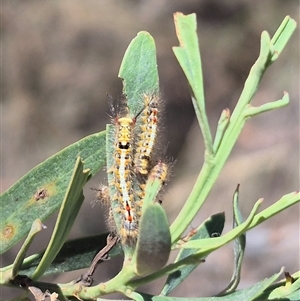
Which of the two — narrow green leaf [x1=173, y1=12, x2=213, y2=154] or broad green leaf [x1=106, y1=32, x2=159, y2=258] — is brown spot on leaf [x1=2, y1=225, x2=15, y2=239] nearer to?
broad green leaf [x1=106, y1=32, x2=159, y2=258]

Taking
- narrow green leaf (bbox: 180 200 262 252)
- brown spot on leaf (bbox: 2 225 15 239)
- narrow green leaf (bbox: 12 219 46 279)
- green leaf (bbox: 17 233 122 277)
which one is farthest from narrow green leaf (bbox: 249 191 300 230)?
brown spot on leaf (bbox: 2 225 15 239)

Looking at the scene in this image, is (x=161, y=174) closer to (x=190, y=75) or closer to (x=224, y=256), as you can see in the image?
(x=190, y=75)

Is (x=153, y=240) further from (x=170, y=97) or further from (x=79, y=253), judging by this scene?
(x=170, y=97)

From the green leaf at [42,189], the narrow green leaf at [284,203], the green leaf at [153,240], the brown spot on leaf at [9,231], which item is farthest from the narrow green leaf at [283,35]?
the brown spot on leaf at [9,231]

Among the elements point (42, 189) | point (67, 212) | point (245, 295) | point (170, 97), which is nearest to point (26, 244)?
point (67, 212)

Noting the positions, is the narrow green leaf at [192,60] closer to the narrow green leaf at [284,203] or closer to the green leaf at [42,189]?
the narrow green leaf at [284,203]
